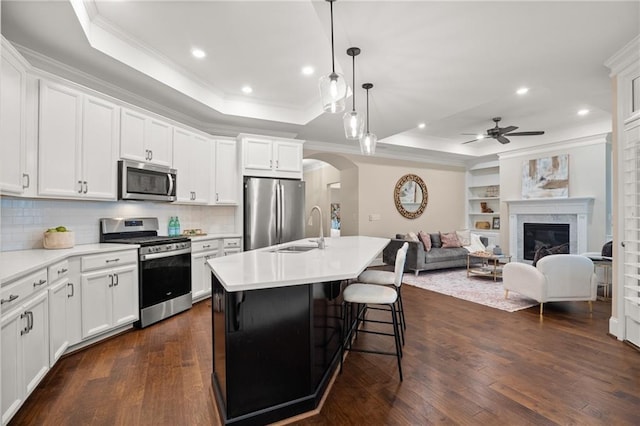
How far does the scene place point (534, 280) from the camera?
3.93 metres

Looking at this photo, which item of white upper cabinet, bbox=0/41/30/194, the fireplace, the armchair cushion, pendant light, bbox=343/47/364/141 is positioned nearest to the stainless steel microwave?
white upper cabinet, bbox=0/41/30/194

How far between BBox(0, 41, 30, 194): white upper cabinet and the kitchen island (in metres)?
1.64

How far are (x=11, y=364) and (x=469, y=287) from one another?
5.32 meters

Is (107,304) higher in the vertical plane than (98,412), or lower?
higher

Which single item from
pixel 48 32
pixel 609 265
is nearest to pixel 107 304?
pixel 48 32

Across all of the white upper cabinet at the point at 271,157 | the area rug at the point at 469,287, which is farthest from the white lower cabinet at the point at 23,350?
the area rug at the point at 469,287

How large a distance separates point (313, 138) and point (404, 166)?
8.97ft

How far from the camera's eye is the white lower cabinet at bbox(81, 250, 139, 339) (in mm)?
2809

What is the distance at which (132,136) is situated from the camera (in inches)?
137

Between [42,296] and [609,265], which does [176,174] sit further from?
[609,265]

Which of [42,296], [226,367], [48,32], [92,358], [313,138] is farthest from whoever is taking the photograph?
[313,138]

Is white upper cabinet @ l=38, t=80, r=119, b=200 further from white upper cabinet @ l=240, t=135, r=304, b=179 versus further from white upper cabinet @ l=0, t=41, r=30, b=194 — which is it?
white upper cabinet @ l=240, t=135, r=304, b=179

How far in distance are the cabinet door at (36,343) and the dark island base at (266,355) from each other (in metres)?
1.11

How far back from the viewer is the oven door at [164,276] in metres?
3.35
